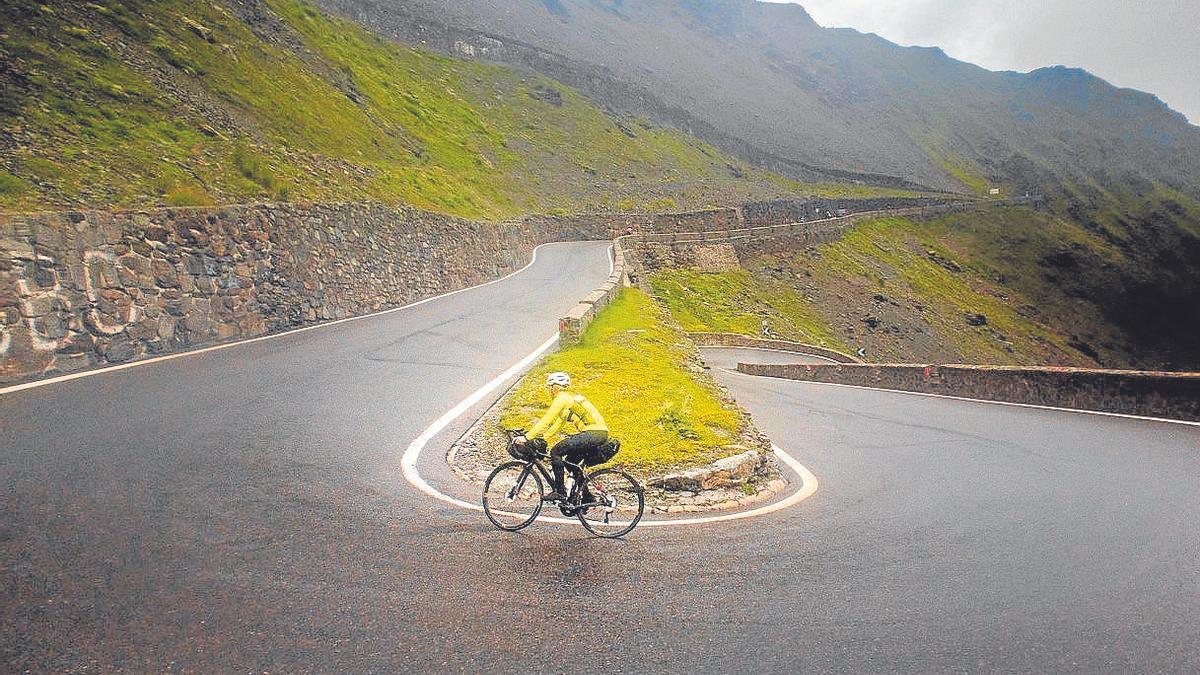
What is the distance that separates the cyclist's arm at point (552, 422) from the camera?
259 inches

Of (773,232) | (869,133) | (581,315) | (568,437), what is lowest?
(568,437)

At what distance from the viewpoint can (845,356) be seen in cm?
3609

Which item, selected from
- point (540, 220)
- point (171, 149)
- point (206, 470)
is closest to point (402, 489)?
point (206, 470)

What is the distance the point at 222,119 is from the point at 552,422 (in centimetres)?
2108

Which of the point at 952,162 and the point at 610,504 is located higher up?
the point at 952,162

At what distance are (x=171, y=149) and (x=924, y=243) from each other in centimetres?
7374

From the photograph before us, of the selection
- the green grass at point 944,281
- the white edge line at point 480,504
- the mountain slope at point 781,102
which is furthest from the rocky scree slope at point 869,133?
the white edge line at point 480,504

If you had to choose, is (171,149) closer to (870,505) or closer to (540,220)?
(870,505)

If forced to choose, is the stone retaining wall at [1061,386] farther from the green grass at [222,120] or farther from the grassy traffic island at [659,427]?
the green grass at [222,120]

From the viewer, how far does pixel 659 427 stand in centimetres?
924

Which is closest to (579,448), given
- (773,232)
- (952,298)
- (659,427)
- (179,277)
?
(659,427)

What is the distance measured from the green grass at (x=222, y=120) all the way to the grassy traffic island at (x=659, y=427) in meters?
9.41

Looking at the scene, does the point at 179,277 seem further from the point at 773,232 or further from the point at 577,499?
the point at 773,232

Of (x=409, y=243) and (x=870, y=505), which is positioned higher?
(x=409, y=243)
